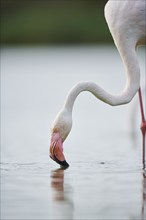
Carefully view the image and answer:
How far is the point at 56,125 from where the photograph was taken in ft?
35.6

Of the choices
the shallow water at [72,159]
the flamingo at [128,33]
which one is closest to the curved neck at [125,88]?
the flamingo at [128,33]

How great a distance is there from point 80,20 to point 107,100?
29.9m

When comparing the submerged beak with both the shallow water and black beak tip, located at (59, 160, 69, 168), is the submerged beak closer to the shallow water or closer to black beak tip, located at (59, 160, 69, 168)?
black beak tip, located at (59, 160, 69, 168)

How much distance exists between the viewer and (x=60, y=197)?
9.19 m

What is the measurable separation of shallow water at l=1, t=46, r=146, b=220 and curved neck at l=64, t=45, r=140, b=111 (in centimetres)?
78

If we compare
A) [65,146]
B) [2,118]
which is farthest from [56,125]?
[2,118]

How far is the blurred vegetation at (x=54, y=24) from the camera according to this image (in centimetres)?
4019

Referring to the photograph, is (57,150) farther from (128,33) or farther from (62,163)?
(128,33)

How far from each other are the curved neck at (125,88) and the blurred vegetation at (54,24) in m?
27.8

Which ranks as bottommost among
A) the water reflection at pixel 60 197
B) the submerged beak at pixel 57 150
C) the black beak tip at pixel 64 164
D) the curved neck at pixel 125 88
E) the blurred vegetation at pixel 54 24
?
the water reflection at pixel 60 197

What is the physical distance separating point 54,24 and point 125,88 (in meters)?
28.9

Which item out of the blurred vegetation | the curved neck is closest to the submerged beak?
the curved neck

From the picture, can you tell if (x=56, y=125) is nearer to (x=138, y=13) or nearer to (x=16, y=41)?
(x=138, y=13)

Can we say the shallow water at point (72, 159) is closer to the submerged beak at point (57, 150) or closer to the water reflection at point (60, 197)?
the water reflection at point (60, 197)
